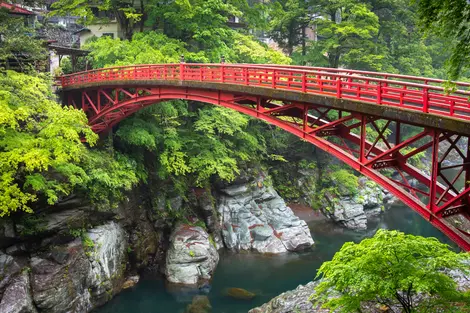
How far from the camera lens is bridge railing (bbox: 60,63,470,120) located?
11.3 m

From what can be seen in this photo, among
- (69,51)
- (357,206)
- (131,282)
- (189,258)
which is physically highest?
(69,51)

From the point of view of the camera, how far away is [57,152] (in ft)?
54.1

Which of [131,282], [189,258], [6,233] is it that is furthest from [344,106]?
[131,282]

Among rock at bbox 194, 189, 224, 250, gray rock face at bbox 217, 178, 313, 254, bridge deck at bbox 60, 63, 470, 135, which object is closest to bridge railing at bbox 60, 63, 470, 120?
bridge deck at bbox 60, 63, 470, 135

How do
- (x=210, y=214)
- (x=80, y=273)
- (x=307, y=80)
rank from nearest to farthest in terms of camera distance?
(x=307, y=80) < (x=80, y=273) < (x=210, y=214)

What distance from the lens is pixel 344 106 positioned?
1277 cm

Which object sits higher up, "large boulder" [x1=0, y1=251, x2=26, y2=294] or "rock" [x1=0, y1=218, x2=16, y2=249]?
"rock" [x1=0, y1=218, x2=16, y2=249]

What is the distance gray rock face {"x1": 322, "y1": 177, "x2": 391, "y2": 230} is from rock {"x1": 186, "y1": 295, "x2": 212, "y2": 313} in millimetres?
13111

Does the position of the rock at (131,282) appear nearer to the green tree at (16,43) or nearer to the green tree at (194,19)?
the green tree at (16,43)

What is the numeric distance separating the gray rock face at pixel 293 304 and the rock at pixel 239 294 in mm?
2806

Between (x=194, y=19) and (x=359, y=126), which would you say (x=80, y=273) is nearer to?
(x=359, y=126)

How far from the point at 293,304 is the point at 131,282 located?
864 cm

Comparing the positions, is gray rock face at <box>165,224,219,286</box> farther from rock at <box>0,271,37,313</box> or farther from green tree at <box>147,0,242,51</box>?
green tree at <box>147,0,242,51</box>

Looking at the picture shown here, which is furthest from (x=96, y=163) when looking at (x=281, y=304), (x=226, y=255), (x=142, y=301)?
(x=281, y=304)
